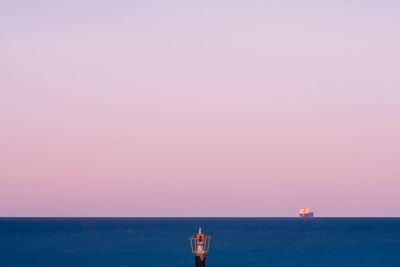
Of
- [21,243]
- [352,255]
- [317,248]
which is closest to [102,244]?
[21,243]

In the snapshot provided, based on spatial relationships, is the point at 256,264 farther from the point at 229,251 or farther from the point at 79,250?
the point at 79,250

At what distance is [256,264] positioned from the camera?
10869cm

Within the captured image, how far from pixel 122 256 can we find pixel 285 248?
131 ft

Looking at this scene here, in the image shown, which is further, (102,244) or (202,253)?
(102,244)

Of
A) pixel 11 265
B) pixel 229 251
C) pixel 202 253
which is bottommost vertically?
pixel 202 253

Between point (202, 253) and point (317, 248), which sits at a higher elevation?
point (317, 248)

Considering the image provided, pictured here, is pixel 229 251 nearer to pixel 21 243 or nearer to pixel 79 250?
pixel 79 250

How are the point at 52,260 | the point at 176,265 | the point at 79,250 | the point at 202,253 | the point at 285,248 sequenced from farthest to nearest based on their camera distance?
the point at 285,248 < the point at 79,250 < the point at 52,260 < the point at 176,265 < the point at 202,253

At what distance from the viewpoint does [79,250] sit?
455 feet

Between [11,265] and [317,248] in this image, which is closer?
[11,265]

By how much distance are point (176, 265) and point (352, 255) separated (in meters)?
38.2

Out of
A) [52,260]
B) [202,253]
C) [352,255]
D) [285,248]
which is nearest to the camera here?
[202,253]

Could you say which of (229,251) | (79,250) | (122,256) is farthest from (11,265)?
(229,251)

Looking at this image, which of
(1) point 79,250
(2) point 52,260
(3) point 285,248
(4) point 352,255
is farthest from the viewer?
(3) point 285,248
